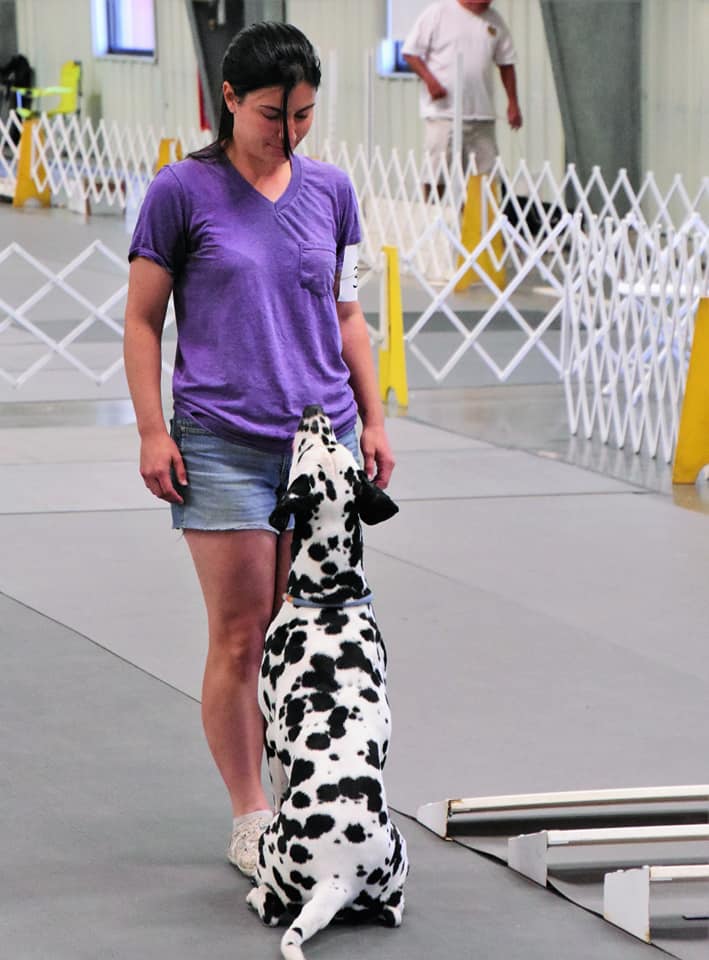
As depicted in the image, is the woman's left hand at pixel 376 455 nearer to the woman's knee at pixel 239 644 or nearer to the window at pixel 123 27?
the woman's knee at pixel 239 644

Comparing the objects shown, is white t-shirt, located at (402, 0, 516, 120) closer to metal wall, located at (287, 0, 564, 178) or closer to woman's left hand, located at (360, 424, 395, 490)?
metal wall, located at (287, 0, 564, 178)

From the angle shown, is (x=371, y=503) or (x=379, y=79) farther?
(x=379, y=79)

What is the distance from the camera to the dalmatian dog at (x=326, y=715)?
2.84 m

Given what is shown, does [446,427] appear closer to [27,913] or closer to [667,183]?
[27,913]

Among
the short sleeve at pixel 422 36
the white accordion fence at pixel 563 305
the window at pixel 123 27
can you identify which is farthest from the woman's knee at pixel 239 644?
the window at pixel 123 27

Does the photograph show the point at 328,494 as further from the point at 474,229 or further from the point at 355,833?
the point at 474,229

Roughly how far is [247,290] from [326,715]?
0.74m

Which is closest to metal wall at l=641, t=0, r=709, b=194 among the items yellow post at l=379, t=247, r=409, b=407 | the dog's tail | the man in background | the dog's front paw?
the man in background

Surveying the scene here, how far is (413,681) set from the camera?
4.38 meters

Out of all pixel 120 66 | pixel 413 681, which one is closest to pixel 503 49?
pixel 413 681

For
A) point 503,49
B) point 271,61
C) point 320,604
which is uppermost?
Result: point 271,61

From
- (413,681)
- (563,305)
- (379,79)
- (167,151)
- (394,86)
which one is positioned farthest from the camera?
(379,79)

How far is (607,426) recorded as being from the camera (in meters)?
7.70

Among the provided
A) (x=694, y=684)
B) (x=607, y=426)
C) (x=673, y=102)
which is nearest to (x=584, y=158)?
(x=673, y=102)
